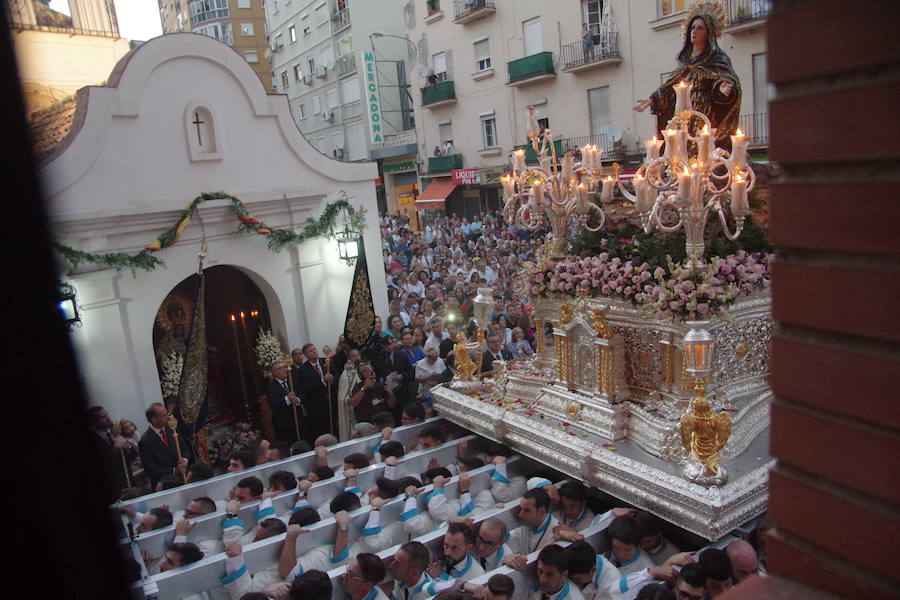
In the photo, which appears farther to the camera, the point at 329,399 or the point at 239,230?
the point at 239,230

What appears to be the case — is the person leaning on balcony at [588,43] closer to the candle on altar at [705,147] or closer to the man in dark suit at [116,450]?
the candle on altar at [705,147]

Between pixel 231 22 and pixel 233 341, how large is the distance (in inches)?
1430

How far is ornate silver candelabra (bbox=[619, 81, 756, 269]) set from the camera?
218 inches

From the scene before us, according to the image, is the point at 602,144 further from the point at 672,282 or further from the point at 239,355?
the point at 672,282

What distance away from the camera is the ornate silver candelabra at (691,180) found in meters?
5.54

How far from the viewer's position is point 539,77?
22.9 metres

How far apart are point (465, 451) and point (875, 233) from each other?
6.24 metres

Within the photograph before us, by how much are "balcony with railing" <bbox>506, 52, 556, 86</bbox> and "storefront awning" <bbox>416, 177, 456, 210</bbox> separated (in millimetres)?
5623

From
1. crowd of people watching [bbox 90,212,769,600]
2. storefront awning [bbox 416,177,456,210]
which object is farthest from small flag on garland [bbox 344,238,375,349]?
storefront awning [bbox 416,177,456,210]

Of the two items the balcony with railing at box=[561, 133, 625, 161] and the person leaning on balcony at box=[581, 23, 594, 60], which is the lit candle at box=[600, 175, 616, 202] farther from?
the person leaning on balcony at box=[581, 23, 594, 60]

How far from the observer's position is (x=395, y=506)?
19.2ft

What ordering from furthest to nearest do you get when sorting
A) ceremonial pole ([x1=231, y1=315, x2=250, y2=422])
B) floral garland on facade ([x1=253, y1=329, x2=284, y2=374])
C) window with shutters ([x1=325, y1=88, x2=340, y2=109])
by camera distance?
1. window with shutters ([x1=325, y1=88, x2=340, y2=109])
2. ceremonial pole ([x1=231, y1=315, x2=250, y2=422])
3. floral garland on facade ([x1=253, y1=329, x2=284, y2=374])

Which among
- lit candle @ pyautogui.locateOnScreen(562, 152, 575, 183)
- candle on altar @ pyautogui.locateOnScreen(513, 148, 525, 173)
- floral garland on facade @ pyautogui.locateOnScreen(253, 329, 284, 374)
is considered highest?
candle on altar @ pyautogui.locateOnScreen(513, 148, 525, 173)

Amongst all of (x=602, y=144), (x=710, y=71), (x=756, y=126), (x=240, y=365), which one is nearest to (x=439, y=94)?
(x=602, y=144)
